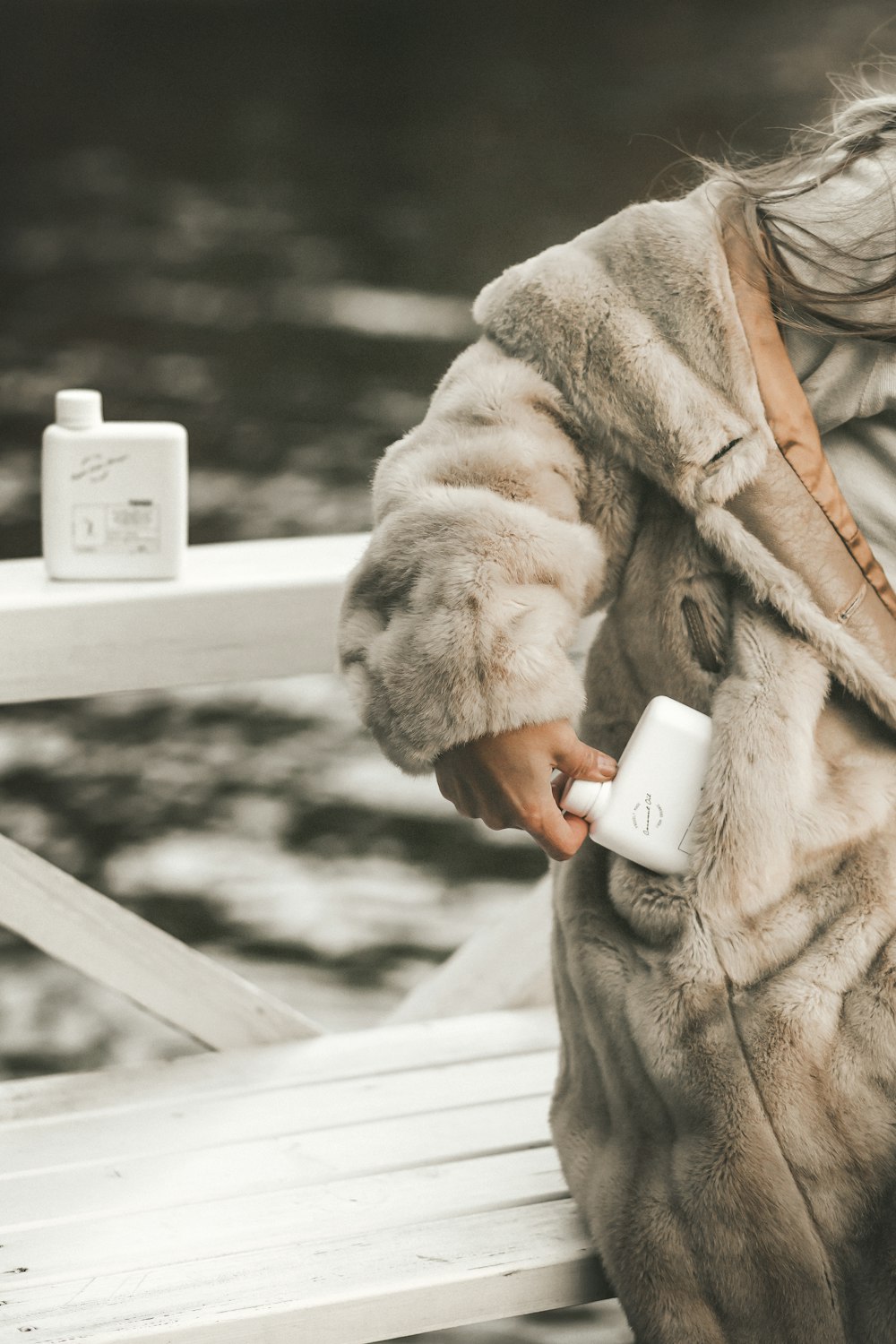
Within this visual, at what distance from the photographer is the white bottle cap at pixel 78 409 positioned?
52.8 inches

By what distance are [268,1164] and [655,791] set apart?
1.82 feet

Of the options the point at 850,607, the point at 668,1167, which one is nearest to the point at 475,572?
the point at 850,607

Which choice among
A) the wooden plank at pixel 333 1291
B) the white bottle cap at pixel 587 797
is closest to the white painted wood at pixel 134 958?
the wooden plank at pixel 333 1291

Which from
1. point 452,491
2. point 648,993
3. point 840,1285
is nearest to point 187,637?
point 452,491

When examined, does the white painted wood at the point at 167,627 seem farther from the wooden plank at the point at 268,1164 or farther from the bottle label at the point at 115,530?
the wooden plank at the point at 268,1164

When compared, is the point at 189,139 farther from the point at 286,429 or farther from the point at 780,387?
the point at 780,387

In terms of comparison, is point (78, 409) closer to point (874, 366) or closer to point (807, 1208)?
point (874, 366)

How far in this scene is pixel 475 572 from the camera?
3.01ft

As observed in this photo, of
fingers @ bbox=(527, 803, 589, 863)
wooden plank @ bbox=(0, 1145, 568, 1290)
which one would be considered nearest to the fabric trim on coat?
fingers @ bbox=(527, 803, 589, 863)

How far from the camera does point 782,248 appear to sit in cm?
97

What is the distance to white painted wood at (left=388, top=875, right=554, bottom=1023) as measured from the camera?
63.4 inches

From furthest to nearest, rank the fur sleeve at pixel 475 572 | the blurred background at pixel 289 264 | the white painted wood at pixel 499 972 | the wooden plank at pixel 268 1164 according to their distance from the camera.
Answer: the blurred background at pixel 289 264 → the white painted wood at pixel 499 972 → the wooden plank at pixel 268 1164 → the fur sleeve at pixel 475 572

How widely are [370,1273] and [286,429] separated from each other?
321cm

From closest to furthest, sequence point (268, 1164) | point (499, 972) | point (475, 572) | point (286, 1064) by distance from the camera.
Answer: point (475, 572), point (268, 1164), point (286, 1064), point (499, 972)
